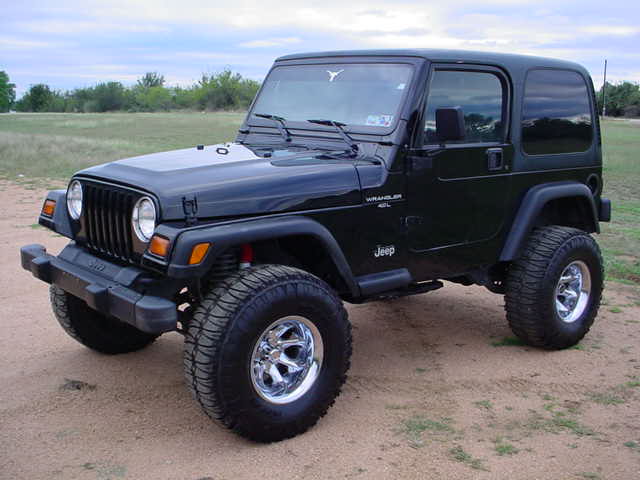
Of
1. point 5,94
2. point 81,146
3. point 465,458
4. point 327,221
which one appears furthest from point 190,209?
point 5,94

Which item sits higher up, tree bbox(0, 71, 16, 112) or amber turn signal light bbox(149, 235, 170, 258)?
tree bbox(0, 71, 16, 112)

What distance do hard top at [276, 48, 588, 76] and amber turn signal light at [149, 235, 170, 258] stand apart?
203 cm

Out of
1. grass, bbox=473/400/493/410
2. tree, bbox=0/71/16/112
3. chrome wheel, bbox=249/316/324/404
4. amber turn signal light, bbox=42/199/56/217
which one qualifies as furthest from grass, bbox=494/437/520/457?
tree, bbox=0/71/16/112

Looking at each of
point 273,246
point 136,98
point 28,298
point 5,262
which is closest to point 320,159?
point 273,246

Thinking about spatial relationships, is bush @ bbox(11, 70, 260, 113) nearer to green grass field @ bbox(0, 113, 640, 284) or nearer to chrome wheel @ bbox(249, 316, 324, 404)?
green grass field @ bbox(0, 113, 640, 284)

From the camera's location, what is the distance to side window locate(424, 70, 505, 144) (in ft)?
15.1

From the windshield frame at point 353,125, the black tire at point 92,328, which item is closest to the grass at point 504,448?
the windshield frame at point 353,125

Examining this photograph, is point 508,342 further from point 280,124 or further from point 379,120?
point 280,124

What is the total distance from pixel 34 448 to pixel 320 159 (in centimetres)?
225

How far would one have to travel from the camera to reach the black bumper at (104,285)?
11.6 feet

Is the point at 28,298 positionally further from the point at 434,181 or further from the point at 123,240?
the point at 434,181

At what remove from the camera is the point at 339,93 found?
190 inches

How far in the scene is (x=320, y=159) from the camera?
14.4ft

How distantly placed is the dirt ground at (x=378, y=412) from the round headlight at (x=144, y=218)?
111 centimetres
